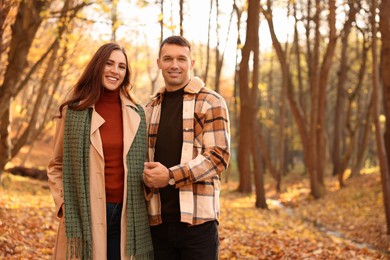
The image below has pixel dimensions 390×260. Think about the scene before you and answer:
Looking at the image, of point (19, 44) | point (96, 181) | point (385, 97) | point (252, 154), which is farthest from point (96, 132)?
point (252, 154)

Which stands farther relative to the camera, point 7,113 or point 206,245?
point 7,113

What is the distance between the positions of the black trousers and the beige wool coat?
0.31 meters

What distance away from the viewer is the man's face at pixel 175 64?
3406mm

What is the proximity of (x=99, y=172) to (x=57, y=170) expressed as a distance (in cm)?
40

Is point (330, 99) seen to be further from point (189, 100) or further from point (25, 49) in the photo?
point (189, 100)

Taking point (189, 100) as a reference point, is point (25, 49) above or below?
above

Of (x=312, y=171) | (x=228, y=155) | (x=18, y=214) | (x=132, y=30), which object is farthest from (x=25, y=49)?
(x=312, y=171)

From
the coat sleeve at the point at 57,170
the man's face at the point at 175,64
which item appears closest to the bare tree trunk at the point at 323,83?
the man's face at the point at 175,64

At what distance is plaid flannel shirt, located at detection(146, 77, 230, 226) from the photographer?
3199 mm

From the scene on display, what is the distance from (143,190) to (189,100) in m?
0.73

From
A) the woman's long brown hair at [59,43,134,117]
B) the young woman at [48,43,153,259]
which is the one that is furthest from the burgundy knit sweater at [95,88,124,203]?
the woman's long brown hair at [59,43,134,117]

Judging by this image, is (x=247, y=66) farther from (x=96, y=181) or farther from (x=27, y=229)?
(x=96, y=181)

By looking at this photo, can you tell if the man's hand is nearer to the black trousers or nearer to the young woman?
the young woman

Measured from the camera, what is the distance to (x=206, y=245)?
10.8 feet
